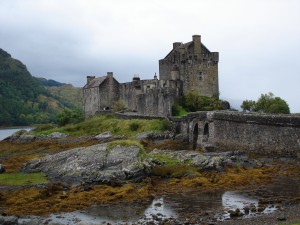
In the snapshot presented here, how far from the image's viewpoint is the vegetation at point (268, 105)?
52125 millimetres

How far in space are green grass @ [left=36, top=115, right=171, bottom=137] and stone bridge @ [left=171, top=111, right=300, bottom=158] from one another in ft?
8.30

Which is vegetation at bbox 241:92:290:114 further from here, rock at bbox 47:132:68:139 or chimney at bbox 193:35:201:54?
rock at bbox 47:132:68:139

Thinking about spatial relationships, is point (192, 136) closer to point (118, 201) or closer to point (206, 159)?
point (206, 159)

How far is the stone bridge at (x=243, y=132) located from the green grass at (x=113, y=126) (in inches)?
99.6

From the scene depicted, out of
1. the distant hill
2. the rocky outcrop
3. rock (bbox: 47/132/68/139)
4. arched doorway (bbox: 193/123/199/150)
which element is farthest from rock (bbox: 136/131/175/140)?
the distant hill

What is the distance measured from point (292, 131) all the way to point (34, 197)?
58.8 ft

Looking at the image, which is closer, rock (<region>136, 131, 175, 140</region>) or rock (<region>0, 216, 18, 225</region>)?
rock (<region>0, 216, 18, 225</region>)

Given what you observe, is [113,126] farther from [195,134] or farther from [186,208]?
[186,208]

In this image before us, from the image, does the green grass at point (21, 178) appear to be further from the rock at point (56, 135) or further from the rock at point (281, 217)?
the rock at point (56, 135)

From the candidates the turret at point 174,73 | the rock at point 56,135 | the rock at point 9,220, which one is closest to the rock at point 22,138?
the rock at point 56,135

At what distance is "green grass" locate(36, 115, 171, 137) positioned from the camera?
173 feet

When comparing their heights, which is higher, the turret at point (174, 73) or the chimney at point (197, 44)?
the chimney at point (197, 44)

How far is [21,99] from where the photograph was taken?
161250mm

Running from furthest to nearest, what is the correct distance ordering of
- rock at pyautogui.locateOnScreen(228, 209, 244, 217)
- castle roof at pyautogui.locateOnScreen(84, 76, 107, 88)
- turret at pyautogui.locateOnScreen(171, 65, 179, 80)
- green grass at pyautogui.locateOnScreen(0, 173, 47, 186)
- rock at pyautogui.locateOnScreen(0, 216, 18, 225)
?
castle roof at pyautogui.locateOnScreen(84, 76, 107, 88) < turret at pyautogui.locateOnScreen(171, 65, 179, 80) < green grass at pyautogui.locateOnScreen(0, 173, 47, 186) < rock at pyautogui.locateOnScreen(0, 216, 18, 225) < rock at pyautogui.locateOnScreen(228, 209, 244, 217)
